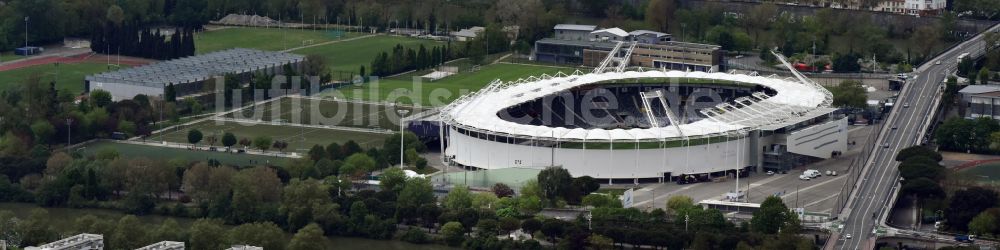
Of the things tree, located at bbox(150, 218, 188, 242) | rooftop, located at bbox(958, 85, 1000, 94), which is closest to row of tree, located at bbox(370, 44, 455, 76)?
rooftop, located at bbox(958, 85, 1000, 94)

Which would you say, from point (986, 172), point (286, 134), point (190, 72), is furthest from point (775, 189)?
point (190, 72)

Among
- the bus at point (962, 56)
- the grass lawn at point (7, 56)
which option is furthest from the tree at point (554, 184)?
the grass lawn at point (7, 56)

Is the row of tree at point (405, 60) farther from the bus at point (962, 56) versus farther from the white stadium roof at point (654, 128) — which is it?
the bus at point (962, 56)

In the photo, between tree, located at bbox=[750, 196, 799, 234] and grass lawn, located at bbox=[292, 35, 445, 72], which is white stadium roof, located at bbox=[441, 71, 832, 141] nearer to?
tree, located at bbox=[750, 196, 799, 234]

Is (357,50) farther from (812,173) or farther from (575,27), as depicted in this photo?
(812,173)

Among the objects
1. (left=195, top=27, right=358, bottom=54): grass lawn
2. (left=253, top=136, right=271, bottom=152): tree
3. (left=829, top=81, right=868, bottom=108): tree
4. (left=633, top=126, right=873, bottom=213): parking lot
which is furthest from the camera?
(left=195, top=27, right=358, bottom=54): grass lawn

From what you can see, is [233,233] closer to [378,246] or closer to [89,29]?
[378,246]

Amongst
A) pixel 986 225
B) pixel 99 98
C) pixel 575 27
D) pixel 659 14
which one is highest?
pixel 659 14

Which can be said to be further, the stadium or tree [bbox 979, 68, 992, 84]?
tree [bbox 979, 68, 992, 84]

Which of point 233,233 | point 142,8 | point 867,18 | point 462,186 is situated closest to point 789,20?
point 867,18
